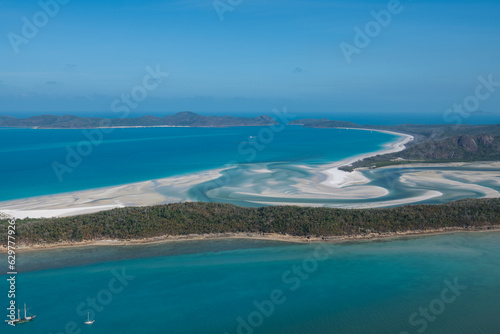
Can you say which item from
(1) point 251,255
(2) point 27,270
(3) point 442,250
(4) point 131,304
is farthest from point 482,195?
(2) point 27,270

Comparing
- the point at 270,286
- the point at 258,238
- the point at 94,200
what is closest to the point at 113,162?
the point at 94,200

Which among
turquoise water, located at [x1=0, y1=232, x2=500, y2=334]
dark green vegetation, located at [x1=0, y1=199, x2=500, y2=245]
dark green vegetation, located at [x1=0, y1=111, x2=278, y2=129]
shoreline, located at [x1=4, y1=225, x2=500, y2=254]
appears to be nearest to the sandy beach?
dark green vegetation, located at [x1=0, y1=199, x2=500, y2=245]

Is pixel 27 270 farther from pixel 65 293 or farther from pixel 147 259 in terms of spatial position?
pixel 147 259

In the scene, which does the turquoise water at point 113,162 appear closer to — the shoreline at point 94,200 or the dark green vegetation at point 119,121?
the shoreline at point 94,200

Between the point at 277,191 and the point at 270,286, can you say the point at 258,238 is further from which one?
the point at 277,191

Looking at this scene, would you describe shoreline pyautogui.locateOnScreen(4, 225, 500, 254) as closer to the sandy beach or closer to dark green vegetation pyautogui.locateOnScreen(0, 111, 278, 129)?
the sandy beach

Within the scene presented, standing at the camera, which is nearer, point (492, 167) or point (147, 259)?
point (147, 259)
